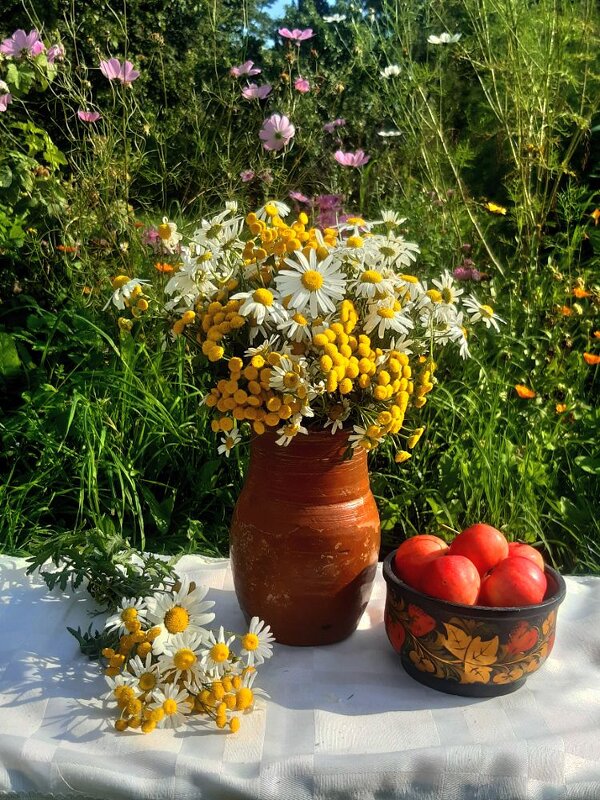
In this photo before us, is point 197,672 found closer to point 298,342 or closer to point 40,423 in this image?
point 298,342

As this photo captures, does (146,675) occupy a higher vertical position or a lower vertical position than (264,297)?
lower

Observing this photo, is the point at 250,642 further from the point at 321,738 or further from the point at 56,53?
the point at 56,53

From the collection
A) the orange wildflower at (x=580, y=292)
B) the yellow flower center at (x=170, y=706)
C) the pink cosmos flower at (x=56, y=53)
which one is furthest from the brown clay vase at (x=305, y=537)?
the pink cosmos flower at (x=56, y=53)

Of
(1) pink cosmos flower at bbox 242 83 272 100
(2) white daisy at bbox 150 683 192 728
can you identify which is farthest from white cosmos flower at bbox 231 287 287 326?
(1) pink cosmos flower at bbox 242 83 272 100

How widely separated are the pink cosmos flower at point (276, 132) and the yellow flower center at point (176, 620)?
177cm

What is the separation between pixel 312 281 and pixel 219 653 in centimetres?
56

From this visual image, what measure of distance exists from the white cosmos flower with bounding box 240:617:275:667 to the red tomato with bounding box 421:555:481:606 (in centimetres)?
26

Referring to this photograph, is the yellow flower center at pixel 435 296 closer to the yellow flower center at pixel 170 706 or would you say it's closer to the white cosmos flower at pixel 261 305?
the white cosmos flower at pixel 261 305

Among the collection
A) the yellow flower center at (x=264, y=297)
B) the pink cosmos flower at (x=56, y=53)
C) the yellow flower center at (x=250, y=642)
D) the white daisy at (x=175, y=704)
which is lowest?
the white daisy at (x=175, y=704)

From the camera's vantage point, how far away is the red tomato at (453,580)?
1251mm

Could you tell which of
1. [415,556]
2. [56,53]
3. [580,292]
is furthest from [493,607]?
[56,53]

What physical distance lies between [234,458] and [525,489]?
30.8 inches

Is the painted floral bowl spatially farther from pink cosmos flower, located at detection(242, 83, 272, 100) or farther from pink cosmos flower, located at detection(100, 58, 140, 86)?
pink cosmos flower, located at detection(242, 83, 272, 100)

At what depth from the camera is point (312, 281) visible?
1.21 metres
